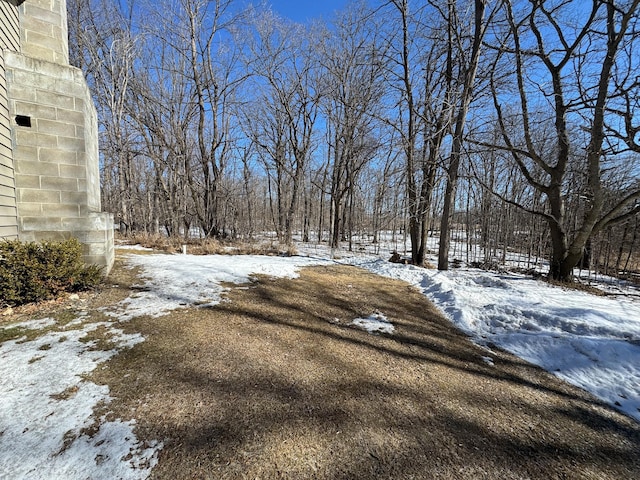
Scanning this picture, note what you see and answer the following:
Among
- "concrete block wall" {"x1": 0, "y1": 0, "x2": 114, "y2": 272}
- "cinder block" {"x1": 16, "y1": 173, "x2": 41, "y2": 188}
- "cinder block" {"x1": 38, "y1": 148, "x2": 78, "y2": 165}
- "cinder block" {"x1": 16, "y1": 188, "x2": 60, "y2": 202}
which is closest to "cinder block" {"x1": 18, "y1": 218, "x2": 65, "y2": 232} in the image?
"concrete block wall" {"x1": 0, "y1": 0, "x2": 114, "y2": 272}

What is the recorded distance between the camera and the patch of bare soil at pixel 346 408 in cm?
184

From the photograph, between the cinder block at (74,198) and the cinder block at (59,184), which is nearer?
the cinder block at (59,184)

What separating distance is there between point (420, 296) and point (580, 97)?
7.00 metres

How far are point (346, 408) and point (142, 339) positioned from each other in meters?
2.41

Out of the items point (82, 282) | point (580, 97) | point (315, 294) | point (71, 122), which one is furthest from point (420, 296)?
point (71, 122)

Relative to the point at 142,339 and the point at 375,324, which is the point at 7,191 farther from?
the point at 375,324

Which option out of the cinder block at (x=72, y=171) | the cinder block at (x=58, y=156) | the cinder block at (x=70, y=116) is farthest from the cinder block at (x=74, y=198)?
the cinder block at (x=70, y=116)

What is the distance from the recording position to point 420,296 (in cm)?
603

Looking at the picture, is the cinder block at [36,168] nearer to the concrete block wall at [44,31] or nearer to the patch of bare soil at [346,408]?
the concrete block wall at [44,31]

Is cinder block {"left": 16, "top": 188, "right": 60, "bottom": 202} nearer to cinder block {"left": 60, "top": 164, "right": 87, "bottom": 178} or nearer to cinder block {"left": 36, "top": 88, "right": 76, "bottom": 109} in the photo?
cinder block {"left": 60, "top": 164, "right": 87, "bottom": 178}

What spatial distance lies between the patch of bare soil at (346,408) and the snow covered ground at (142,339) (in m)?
0.20

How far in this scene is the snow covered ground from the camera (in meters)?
1.69

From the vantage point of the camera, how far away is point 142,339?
312cm

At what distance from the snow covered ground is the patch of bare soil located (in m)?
0.20
